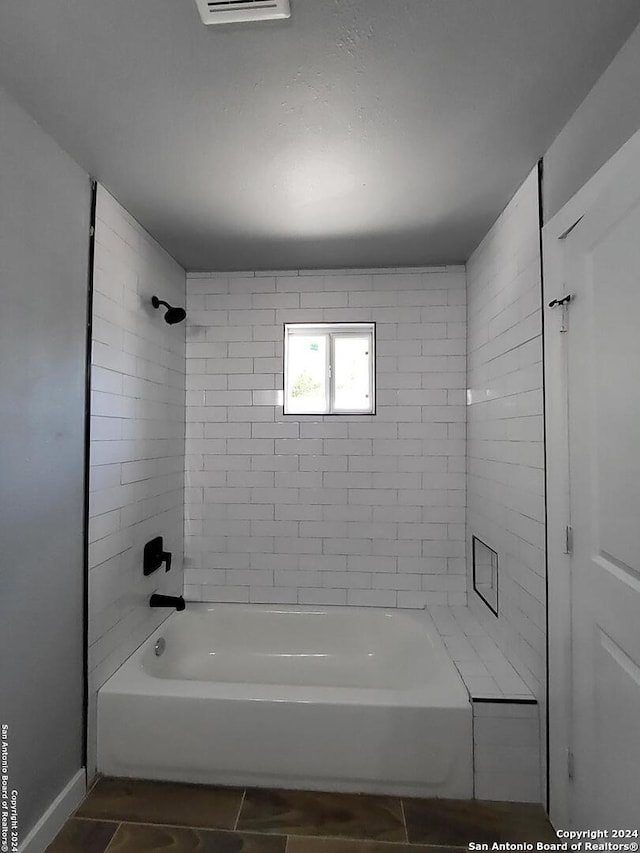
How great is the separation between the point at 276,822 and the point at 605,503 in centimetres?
168

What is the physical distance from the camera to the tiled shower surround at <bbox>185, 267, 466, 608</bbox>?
2922 mm

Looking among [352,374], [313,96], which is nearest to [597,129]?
[313,96]

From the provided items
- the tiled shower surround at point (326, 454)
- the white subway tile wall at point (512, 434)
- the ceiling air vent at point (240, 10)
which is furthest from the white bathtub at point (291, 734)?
the ceiling air vent at point (240, 10)

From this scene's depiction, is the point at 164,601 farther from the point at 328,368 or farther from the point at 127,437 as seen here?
the point at 328,368

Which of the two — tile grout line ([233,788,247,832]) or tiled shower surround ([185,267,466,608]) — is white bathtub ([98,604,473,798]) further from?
tiled shower surround ([185,267,466,608])

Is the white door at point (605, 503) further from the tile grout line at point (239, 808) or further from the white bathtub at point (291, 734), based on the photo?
the tile grout line at point (239, 808)

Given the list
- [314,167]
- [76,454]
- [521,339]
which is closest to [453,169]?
[314,167]

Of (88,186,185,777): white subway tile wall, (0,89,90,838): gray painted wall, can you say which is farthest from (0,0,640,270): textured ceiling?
Result: (88,186,185,777): white subway tile wall

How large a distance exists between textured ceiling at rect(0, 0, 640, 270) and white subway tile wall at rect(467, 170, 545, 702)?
271 millimetres

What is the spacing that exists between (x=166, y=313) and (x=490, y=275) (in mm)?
1829

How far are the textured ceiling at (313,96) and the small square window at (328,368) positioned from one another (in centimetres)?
88

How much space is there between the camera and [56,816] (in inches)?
65.7

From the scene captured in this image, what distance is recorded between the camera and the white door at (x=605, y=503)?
3.94 feet

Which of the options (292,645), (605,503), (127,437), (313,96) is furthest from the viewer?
(292,645)
